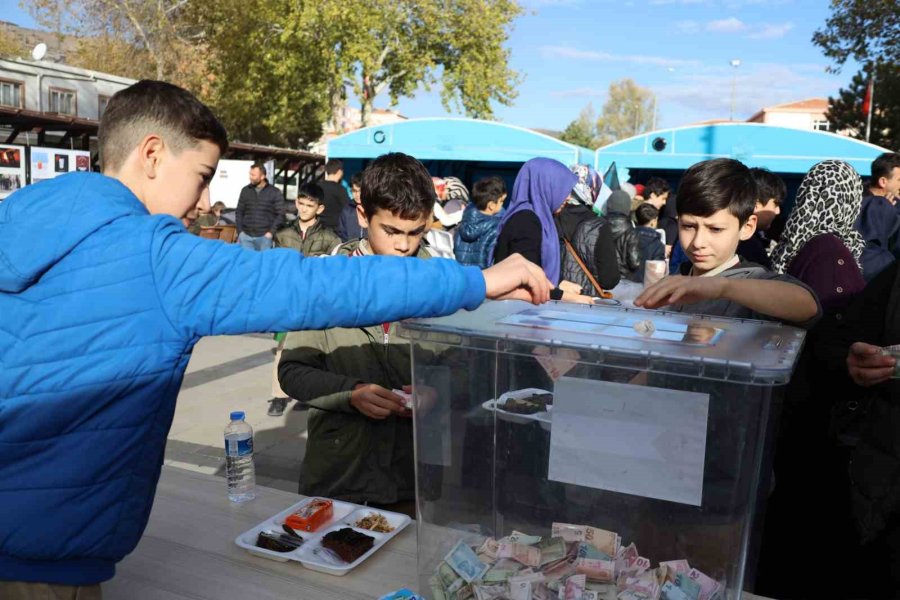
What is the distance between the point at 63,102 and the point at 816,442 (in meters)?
20.6

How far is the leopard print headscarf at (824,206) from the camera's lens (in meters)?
2.40

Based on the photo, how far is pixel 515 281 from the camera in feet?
3.68

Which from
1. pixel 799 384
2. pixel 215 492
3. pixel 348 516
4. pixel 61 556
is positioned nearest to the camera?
pixel 61 556

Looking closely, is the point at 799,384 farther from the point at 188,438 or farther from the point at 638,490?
the point at 188,438

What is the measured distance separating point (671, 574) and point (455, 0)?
2494 cm

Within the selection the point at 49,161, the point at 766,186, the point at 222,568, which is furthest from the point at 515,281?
the point at 49,161

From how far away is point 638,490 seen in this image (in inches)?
43.9

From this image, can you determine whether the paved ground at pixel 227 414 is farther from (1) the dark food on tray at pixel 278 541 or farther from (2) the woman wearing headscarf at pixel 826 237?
(2) the woman wearing headscarf at pixel 826 237

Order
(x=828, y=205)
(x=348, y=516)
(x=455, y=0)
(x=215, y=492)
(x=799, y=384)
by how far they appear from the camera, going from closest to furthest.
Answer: (x=348, y=516)
(x=215, y=492)
(x=799, y=384)
(x=828, y=205)
(x=455, y=0)

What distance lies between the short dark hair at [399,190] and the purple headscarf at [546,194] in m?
1.58

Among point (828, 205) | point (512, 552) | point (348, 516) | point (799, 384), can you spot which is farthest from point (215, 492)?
point (828, 205)

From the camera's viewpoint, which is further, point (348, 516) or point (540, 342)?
point (348, 516)

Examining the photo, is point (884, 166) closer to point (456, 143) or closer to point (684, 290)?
point (684, 290)

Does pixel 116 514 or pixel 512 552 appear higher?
pixel 116 514
